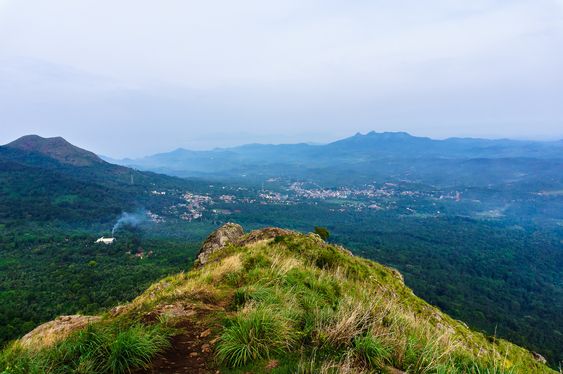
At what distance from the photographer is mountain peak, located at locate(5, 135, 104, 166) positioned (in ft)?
554

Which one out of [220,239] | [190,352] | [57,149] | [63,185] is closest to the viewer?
[190,352]

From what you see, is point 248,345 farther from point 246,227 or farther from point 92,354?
point 246,227

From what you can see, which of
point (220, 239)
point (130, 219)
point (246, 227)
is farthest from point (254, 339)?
point (130, 219)

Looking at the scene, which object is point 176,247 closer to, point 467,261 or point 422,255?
point 422,255

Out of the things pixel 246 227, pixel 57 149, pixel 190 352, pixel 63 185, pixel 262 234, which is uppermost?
pixel 57 149

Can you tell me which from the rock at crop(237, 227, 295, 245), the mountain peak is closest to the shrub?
Result: the rock at crop(237, 227, 295, 245)

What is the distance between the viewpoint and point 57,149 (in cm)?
17638

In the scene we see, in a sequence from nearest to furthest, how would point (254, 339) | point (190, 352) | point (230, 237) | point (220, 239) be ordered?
point (254, 339) → point (190, 352) → point (220, 239) → point (230, 237)

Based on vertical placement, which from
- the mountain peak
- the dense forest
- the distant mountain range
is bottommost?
the dense forest

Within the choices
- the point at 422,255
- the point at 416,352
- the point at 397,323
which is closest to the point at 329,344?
the point at 416,352

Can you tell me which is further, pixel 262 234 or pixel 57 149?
pixel 57 149

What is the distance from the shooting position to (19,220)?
8144cm

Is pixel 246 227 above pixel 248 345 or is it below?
below

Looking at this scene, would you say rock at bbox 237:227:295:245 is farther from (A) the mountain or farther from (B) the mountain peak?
(B) the mountain peak
